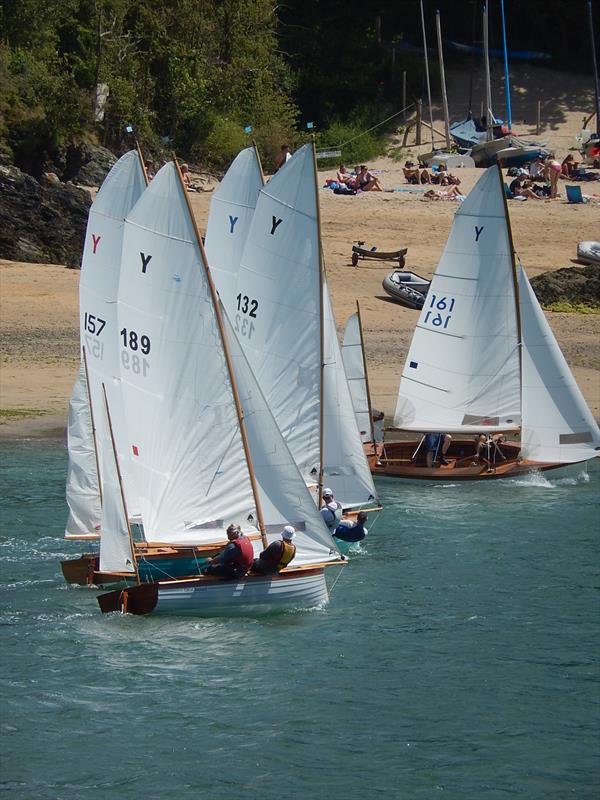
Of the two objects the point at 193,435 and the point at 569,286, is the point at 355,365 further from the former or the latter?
the point at 569,286

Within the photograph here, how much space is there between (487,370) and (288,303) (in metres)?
8.24

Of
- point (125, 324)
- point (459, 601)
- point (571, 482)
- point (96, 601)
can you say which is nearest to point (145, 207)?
point (125, 324)

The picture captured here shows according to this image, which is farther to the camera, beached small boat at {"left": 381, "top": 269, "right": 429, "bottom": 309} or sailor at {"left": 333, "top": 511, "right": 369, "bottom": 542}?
beached small boat at {"left": 381, "top": 269, "right": 429, "bottom": 309}

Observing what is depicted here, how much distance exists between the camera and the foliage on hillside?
2047 inches

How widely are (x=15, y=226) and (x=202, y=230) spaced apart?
6.24m

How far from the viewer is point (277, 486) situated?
21922 mm

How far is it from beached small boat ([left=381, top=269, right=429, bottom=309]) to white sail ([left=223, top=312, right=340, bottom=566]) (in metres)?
22.0

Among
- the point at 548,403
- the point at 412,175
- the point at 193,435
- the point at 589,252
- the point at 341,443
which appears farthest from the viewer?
the point at 412,175

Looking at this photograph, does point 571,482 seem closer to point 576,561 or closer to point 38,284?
point 576,561

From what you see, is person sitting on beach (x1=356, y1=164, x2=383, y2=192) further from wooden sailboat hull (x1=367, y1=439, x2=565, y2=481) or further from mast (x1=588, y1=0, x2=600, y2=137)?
wooden sailboat hull (x1=367, y1=439, x2=565, y2=481)

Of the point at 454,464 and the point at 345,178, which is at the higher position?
the point at 345,178

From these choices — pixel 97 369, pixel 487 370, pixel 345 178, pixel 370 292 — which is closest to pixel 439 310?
pixel 487 370

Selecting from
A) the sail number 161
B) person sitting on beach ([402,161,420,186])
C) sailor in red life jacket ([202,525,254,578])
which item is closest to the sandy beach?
person sitting on beach ([402,161,420,186])

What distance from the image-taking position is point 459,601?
23234 millimetres
